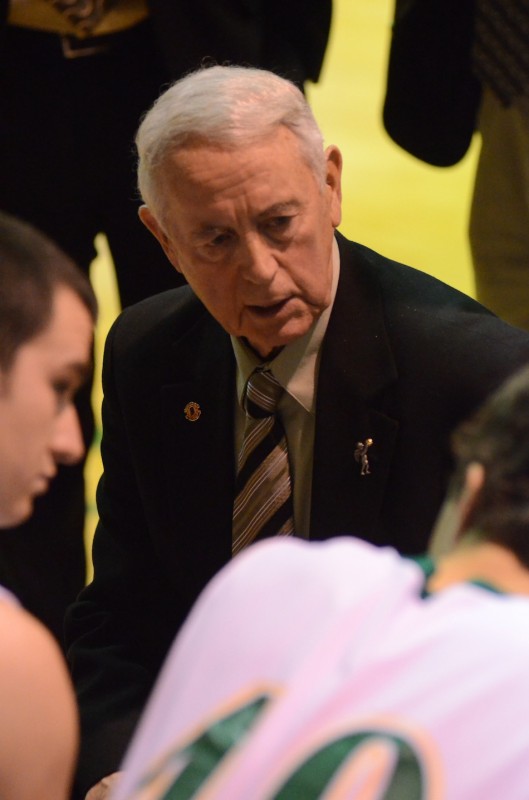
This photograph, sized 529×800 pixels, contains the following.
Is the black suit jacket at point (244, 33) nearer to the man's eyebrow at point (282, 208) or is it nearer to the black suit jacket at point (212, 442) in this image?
the black suit jacket at point (212, 442)

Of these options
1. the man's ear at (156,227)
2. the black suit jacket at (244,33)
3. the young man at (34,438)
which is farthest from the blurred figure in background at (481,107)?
the young man at (34,438)

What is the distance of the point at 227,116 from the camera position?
75.5 inches

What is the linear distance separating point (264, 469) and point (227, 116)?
48 centimetres

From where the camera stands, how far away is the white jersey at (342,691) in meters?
0.97

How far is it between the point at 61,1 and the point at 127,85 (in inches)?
7.7

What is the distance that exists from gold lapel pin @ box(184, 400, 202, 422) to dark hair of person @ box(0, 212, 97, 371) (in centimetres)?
61

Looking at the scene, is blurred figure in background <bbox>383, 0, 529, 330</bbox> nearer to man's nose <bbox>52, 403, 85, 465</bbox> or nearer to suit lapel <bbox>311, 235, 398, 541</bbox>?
suit lapel <bbox>311, 235, 398, 541</bbox>

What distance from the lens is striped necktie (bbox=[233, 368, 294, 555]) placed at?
6.60ft

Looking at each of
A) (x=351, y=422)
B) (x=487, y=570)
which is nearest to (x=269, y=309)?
(x=351, y=422)

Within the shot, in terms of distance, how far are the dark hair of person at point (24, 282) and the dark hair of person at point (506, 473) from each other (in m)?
0.50

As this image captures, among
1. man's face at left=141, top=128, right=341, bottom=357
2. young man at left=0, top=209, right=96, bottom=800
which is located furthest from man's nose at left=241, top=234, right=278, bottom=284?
young man at left=0, top=209, right=96, bottom=800

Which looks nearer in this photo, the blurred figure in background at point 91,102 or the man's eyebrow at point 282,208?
the man's eyebrow at point 282,208

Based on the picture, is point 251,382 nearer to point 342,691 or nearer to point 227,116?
point 227,116

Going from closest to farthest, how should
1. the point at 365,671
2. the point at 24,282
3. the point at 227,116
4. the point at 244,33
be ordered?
1. the point at 365,671
2. the point at 24,282
3. the point at 227,116
4. the point at 244,33
